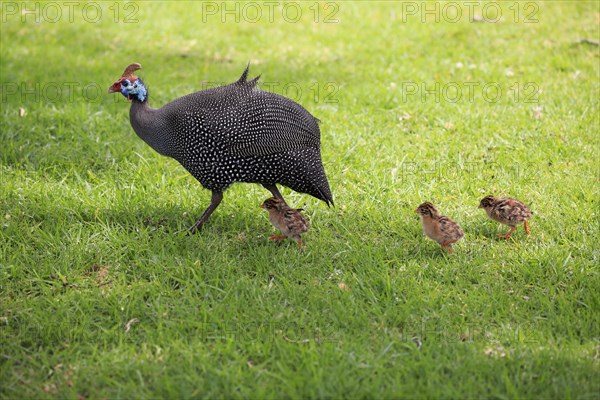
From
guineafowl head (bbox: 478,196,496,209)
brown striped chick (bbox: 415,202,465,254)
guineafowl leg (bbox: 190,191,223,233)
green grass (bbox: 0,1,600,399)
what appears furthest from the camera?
guineafowl leg (bbox: 190,191,223,233)

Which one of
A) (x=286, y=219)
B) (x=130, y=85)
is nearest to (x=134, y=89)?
(x=130, y=85)

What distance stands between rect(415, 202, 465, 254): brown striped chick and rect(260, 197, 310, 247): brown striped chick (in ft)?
2.44

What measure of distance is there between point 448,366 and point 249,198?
7.45ft

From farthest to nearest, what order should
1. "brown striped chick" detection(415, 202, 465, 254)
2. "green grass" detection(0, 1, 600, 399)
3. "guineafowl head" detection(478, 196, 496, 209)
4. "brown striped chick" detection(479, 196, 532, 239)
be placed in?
"guineafowl head" detection(478, 196, 496, 209)
"brown striped chick" detection(479, 196, 532, 239)
"brown striped chick" detection(415, 202, 465, 254)
"green grass" detection(0, 1, 600, 399)

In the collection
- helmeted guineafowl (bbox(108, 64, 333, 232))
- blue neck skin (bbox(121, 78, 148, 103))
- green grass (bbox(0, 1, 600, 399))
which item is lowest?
green grass (bbox(0, 1, 600, 399))

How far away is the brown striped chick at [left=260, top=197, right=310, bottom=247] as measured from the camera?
4574 millimetres

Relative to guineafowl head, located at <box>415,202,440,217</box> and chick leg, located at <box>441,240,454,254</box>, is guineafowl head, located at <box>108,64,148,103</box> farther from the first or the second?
chick leg, located at <box>441,240,454,254</box>

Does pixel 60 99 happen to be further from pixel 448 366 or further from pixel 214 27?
pixel 448 366

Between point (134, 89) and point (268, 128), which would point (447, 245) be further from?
point (134, 89)

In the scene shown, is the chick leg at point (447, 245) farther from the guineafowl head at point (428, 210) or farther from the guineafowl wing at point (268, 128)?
the guineafowl wing at point (268, 128)

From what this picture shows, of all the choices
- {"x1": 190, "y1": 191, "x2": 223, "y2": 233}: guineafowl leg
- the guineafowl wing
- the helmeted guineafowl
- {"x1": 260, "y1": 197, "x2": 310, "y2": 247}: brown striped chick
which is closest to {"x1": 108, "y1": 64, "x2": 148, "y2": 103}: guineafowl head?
the helmeted guineafowl

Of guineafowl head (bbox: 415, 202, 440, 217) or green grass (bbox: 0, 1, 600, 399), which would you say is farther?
guineafowl head (bbox: 415, 202, 440, 217)

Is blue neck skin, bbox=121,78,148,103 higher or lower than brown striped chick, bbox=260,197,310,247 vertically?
higher

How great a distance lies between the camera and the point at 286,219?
4594 millimetres
